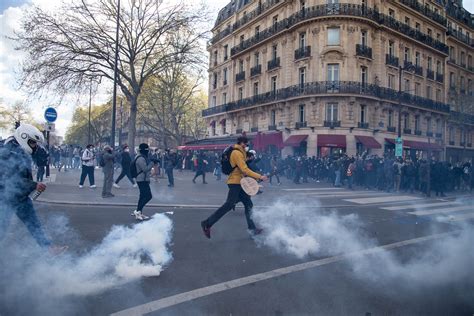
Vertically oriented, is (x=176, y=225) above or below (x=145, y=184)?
below

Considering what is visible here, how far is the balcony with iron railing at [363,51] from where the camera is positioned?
27.9 metres

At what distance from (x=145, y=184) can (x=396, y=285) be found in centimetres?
507

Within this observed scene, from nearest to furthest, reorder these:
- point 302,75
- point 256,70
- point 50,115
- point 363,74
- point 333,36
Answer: point 50,115
point 333,36
point 363,74
point 302,75
point 256,70

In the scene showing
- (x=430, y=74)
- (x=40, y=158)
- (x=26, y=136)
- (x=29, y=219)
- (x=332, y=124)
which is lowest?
(x=29, y=219)

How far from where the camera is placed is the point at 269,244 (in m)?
Answer: 5.50

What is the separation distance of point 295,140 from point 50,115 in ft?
61.9

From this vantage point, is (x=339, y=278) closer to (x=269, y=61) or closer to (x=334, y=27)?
(x=334, y=27)

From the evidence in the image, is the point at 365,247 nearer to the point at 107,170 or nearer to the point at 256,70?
the point at 107,170

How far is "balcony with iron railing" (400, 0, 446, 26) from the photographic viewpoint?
106 feet

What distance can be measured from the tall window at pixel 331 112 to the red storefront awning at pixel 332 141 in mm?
1481

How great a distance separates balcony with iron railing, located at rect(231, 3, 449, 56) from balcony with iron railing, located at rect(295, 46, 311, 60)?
7.29 feet

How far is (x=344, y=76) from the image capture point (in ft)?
91.1

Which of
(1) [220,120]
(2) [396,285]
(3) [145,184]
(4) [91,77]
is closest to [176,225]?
(3) [145,184]

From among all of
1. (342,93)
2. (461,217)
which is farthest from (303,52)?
(461,217)
